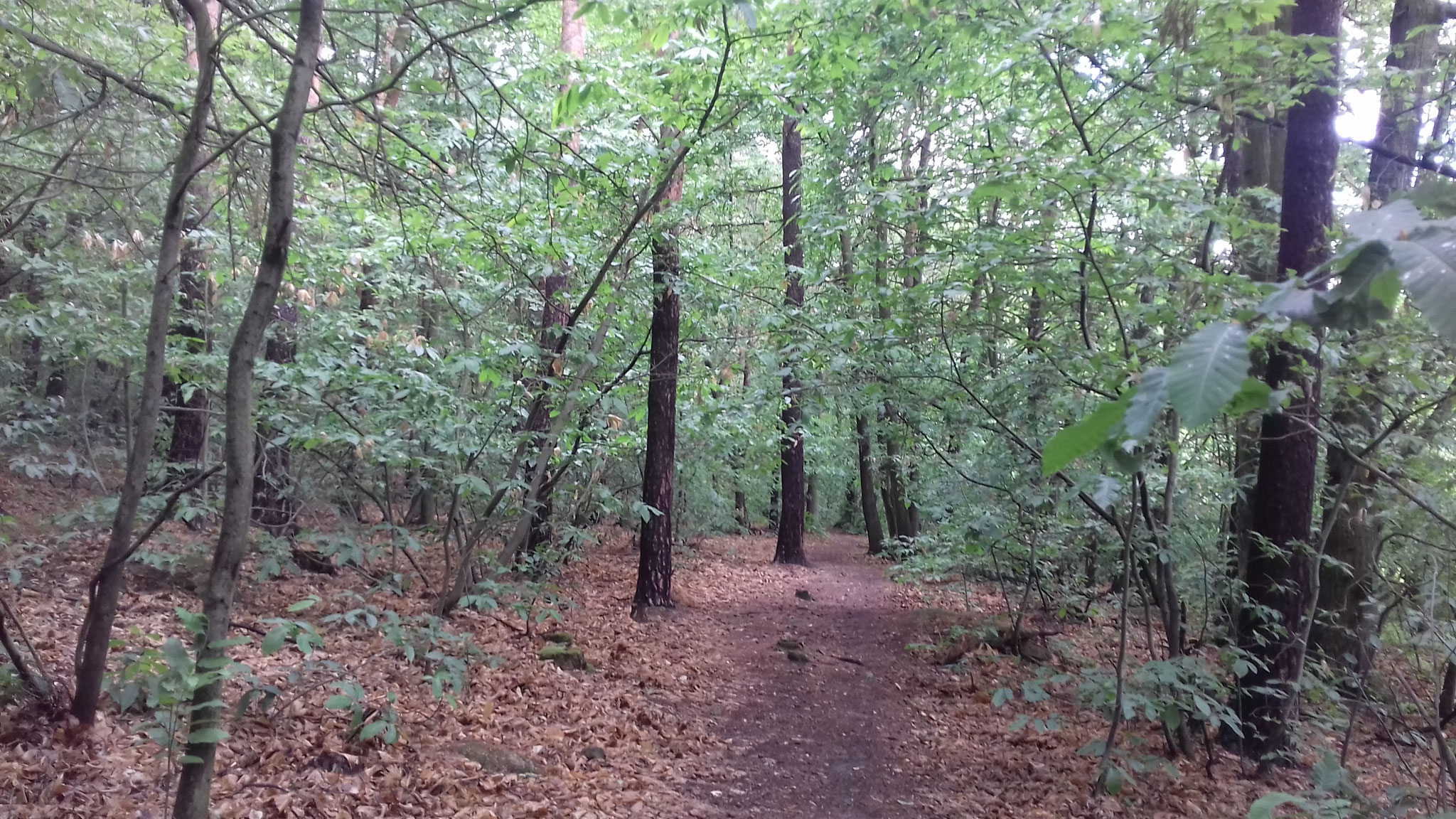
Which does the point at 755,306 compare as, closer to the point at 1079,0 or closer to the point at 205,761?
the point at 1079,0

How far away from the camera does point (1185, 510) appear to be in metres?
6.88

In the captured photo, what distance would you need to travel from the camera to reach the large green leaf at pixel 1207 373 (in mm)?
1127

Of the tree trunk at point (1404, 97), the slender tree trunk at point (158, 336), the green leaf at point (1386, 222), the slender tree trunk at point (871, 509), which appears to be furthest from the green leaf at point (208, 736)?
the slender tree trunk at point (871, 509)

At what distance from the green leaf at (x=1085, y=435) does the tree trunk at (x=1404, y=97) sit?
7.19m

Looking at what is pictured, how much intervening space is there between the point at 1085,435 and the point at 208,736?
276 cm

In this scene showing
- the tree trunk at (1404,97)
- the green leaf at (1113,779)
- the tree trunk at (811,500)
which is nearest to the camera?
the green leaf at (1113,779)

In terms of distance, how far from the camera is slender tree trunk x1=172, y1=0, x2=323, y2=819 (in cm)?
265

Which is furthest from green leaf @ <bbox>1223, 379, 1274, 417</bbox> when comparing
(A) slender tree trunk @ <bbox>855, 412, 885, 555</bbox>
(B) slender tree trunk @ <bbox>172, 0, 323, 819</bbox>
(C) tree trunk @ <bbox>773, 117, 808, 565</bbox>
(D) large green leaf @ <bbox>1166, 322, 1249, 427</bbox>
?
(A) slender tree trunk @ <bbox>855, 412, 885, 555</bbox>

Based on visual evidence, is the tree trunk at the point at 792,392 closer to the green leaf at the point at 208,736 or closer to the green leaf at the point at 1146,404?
the green leaf at the point at 208,736

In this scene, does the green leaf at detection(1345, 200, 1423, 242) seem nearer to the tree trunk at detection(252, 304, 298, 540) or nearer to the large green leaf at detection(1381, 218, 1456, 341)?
the large green leaf at detection(1381, 218, 1456, 341)

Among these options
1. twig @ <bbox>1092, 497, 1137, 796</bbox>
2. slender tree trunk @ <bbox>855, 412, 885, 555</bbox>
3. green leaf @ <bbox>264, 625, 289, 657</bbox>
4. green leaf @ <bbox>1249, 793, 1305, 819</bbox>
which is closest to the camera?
green leaf @ <bbox>1249, 793, 1305, 819</bbox>

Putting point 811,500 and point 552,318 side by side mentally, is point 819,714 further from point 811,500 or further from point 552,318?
point 811,500

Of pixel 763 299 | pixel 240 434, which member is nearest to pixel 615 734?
pixel 240 434

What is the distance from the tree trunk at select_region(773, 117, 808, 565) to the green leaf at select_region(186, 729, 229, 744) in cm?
570
